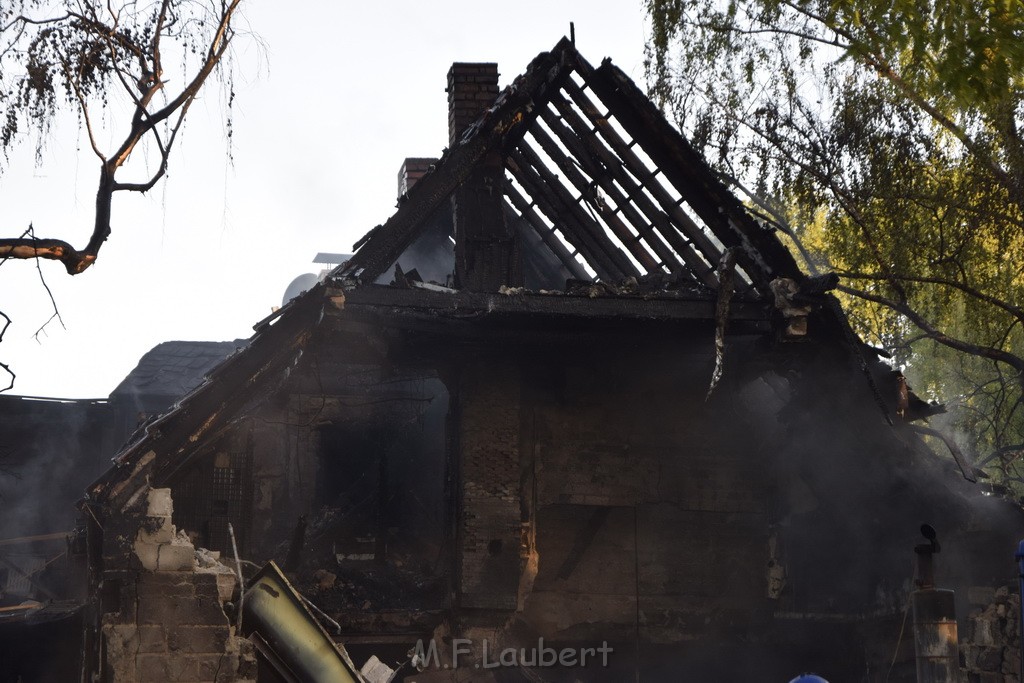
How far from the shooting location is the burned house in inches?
469

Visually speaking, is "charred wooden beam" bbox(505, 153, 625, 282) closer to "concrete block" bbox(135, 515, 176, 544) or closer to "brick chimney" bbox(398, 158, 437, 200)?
"brick chimney" bbox(398, 158, 437, 200)

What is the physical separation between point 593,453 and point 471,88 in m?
5.39

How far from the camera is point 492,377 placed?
12852mm

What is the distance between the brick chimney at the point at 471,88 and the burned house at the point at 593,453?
5.32ft

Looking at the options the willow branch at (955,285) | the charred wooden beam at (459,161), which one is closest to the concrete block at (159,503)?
the charred wooden beam at (459,161)

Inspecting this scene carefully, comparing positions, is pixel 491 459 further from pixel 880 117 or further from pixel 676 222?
pixel 880 117

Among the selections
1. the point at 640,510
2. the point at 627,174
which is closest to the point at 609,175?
the point at 627,174

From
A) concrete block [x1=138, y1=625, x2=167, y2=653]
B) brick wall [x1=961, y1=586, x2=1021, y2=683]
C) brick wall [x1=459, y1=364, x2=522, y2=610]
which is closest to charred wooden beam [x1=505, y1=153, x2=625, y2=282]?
brick wall [x1=459, y1=364, x2=522, y2=610]

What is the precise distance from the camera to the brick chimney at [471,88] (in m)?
15.8

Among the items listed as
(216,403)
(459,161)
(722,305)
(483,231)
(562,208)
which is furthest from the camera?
(562,208)

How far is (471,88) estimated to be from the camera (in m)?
15.9

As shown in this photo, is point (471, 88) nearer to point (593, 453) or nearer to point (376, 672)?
point (593, 453)

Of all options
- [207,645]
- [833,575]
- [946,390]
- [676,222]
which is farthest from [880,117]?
[946,390]

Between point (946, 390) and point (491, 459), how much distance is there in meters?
16.3
